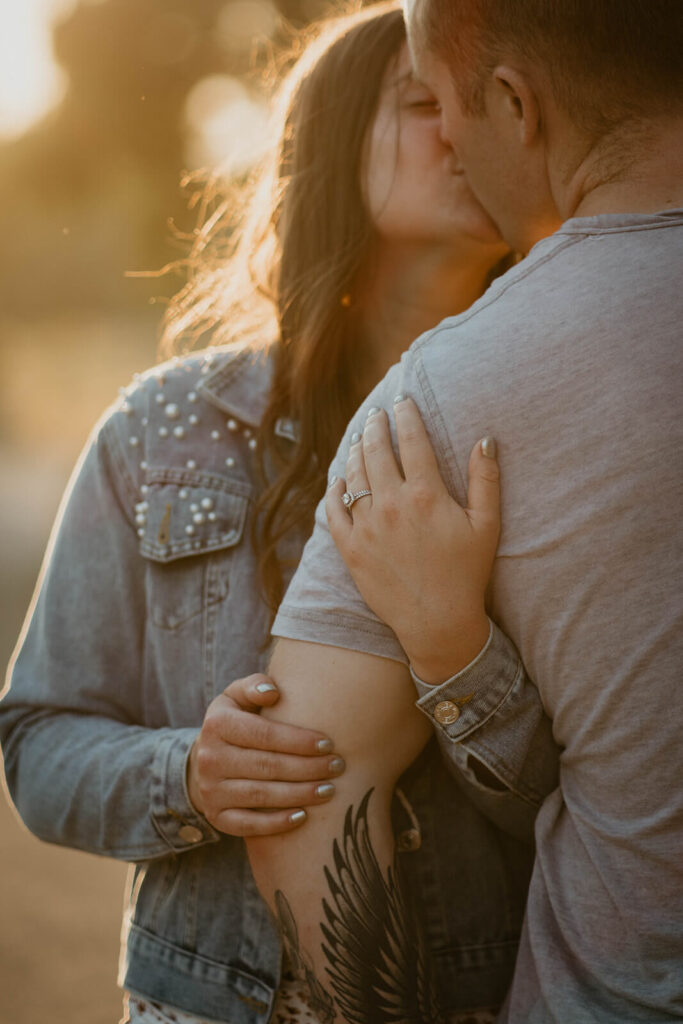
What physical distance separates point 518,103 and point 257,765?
3.54ft

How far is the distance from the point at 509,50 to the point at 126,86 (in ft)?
33.2

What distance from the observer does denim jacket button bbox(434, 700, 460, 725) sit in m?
1.31

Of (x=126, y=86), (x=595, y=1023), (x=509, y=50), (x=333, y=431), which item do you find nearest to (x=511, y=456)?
(x=509, y=50)

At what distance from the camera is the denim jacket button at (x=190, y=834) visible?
1.76 metres

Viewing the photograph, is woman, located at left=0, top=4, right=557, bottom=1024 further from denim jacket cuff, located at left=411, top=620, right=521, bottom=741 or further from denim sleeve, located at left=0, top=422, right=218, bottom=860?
denim jacket cuff, located at left=411, top=620, right=521, bottom=741

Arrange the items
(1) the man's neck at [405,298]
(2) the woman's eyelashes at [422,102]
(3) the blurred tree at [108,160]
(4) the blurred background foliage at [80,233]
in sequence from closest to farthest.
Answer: (2) the woman's eyelashes at [422,102]
(1) the man's neck at [405,298]
(4) the blurred background foliage at [80,233]
(3) the blurred tree at [108,160]

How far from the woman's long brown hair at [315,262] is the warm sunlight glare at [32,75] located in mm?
2495

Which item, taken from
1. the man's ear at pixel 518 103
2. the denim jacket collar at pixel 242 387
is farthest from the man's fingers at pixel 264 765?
the man's ear at pixel 518 103

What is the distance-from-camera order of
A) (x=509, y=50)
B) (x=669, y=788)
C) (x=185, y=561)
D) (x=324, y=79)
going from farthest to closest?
(x=324, y=79) → (x=185, y=561) → (x=509, y=50) → (x=669, y=788)

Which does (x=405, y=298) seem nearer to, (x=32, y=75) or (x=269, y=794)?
(x=269, y=794)

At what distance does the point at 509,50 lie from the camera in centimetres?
129

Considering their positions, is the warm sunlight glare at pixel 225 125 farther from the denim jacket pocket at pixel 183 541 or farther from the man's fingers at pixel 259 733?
the man's fingers at pixel 259 733

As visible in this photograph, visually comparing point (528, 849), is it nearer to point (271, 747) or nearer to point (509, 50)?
point (271, 747)

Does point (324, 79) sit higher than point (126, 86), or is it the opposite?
point (126, 86)
